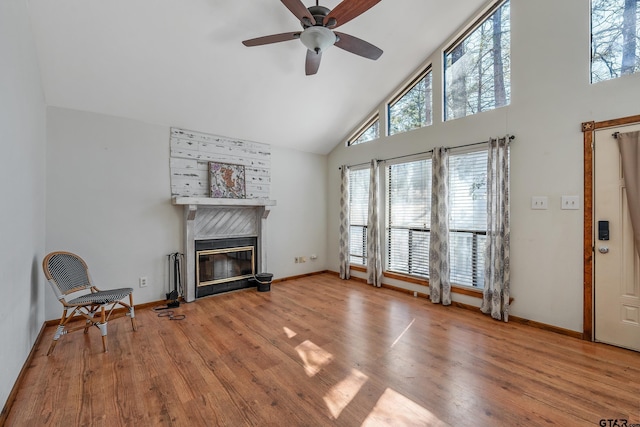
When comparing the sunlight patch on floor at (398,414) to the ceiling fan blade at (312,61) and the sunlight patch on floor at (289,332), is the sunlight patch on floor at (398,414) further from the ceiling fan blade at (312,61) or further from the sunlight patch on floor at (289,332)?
the ceiling fan blade at (312,61)

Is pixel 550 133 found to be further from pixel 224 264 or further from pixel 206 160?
pixel 224 264

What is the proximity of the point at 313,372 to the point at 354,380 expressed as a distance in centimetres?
34

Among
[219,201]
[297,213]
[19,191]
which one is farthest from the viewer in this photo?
[297,213]

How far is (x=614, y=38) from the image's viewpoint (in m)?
2.76

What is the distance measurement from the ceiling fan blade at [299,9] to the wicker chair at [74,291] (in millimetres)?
3131

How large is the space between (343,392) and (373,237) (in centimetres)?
305

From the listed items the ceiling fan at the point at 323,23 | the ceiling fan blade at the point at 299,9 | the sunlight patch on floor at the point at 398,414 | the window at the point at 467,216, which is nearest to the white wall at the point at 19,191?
the ceiling fan at the point at 323,23

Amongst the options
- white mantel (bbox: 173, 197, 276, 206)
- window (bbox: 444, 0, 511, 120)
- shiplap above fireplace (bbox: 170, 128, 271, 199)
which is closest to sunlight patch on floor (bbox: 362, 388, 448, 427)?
white mantel (bbox: 173, 197, 276, 206)

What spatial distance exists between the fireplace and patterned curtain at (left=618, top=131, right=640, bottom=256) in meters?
4.69

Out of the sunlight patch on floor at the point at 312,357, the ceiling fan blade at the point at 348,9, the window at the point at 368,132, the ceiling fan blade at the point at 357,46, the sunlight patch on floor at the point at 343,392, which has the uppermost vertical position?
the ceiling fan blade at the point at 348,9

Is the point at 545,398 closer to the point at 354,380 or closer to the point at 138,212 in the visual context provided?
the point at 354,380

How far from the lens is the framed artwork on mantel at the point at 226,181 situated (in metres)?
4.33

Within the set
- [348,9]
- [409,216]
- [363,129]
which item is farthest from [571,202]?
[363,129]

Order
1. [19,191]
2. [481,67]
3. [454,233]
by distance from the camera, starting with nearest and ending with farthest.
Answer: [19,191] < [481,67] < [454,233]
